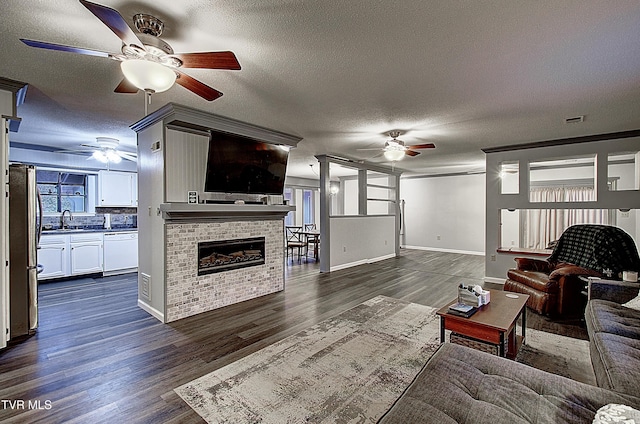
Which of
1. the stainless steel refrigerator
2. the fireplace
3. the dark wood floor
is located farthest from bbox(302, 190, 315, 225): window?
the stainless steel refrigerator

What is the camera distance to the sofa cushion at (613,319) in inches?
84.2

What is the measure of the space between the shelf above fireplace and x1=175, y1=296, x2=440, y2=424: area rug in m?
1.81

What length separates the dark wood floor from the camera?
6.81ft

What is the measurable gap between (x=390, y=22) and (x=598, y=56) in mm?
1700

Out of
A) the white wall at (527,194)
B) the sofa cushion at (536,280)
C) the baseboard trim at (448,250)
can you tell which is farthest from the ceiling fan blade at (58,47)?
the baseboard trim at (448,250)

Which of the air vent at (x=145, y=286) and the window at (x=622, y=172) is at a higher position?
the window at (x=622, y=172)

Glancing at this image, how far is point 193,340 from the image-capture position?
10.1ft

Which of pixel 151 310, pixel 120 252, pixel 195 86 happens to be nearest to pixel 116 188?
pixel 120 252

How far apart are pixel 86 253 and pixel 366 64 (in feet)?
20.1

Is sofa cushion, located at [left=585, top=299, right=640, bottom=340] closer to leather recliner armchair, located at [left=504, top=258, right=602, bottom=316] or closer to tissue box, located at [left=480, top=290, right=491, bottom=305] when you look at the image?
tissue box, located at [left=480, top=290, right=491, bottom=305]

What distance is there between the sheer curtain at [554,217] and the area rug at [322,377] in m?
5.87

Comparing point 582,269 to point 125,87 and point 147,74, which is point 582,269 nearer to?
point 147,74

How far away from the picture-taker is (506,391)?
55.0 inches

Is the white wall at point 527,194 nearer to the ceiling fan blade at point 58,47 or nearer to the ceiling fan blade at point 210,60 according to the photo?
the ceiling fan blade at point 210,60
